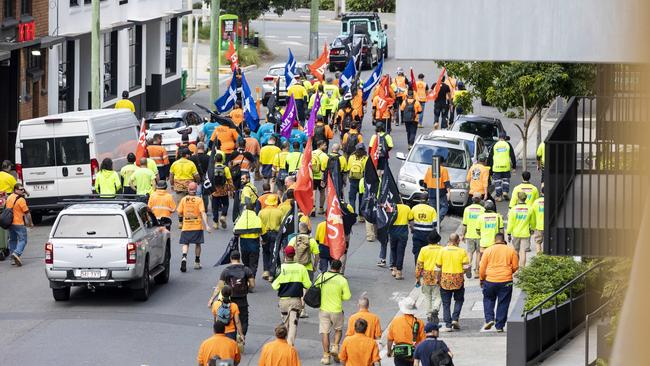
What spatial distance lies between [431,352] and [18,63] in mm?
23226

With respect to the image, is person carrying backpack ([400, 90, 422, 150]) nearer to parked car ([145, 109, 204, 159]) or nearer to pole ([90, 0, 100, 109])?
parked car ([145, 109, 204, 159])

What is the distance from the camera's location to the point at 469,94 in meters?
34.8

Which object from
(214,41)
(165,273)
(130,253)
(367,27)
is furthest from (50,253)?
(367,27)

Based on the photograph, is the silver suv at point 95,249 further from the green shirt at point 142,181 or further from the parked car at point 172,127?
the parked car at point 172,127

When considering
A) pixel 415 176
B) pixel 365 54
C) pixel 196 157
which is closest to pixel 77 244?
pixel 196 157

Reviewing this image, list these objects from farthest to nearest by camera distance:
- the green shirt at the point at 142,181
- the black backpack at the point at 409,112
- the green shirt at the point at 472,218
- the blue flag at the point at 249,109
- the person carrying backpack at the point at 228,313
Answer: the black backpack at the point at 409,112, the blue flag at the point at 249,109, the green shirt at the point at 142,181, the green shirt at the point at 472,218, the person carrying backpack at the point at 228,313

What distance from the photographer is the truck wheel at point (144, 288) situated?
753 inches

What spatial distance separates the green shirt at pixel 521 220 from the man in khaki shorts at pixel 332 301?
6.05 metres

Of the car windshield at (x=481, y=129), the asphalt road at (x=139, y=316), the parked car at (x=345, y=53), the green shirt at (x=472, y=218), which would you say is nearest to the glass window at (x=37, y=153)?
the asphalt road at (x=139, y=316)

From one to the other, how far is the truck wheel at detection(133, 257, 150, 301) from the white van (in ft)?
21.6

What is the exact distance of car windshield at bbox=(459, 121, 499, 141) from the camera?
33188mm

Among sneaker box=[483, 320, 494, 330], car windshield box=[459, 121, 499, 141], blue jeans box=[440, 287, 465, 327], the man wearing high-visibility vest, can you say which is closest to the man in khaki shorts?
blue jeans box=[440, 287, 465, 327]

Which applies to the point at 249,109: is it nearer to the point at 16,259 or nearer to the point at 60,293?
the point at 16,259

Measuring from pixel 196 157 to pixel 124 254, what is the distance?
8181 mm
